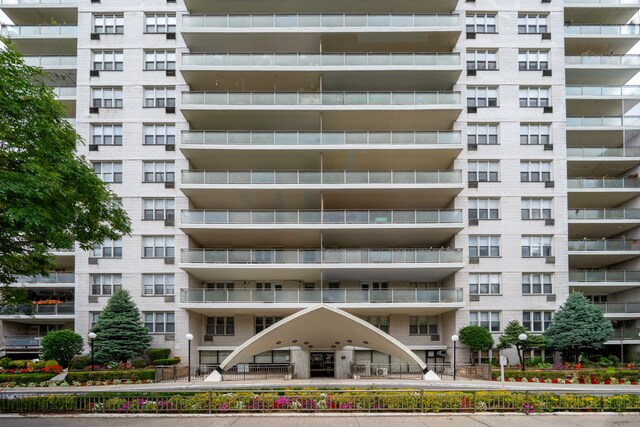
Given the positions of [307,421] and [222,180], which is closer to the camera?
[307,421]

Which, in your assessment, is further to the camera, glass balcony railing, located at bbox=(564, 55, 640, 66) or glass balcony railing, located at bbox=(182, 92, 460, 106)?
glass balcony railing, located at bbox=(564, 55, 640, 66)

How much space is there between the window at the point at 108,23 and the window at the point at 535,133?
98.3 feet

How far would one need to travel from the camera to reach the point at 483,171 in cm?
3928

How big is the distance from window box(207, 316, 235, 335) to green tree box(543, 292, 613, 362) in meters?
21.3

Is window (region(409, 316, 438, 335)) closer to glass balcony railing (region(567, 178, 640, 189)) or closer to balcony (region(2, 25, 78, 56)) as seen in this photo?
glass balcony railing (region(567, 178, 640, 189))

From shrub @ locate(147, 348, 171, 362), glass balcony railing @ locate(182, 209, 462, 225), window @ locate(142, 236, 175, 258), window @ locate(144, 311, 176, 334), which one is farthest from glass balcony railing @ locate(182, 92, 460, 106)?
shrub @ locate(147, 348, 171, 362)

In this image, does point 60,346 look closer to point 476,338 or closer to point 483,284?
point 476,338

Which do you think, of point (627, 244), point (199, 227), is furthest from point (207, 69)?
point (627, 244)

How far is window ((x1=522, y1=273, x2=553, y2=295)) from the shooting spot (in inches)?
1515

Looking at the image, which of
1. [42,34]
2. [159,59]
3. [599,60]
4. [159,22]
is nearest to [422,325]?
[599,60]

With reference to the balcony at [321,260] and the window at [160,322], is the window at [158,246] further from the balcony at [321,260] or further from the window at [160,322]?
the window at [160,322]

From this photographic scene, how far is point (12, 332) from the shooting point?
138ft

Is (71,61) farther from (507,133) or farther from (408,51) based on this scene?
(507,133)

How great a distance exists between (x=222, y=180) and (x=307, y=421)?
22.1 m
